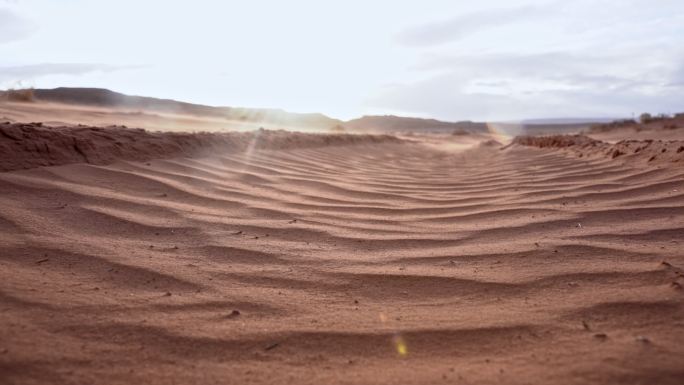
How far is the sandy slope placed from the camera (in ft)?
3.91

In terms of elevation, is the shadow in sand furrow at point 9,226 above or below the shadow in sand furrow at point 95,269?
above

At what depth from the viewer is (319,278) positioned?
5.88ft

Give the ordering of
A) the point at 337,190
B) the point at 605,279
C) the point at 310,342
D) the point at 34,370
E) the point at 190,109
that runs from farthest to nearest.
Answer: the point at 190,109 < the point at 337,190 < the point at 605,279 < the point at 310,342 < the point at 34,370

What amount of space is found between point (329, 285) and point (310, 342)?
41 centimetres

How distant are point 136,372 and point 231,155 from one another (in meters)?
3.37

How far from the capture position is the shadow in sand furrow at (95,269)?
165 cm

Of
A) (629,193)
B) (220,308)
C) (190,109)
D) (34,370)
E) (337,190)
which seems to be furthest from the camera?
(190,109)

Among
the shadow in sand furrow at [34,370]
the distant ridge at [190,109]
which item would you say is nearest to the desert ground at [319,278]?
the shadow in sand furrow at [34,370]

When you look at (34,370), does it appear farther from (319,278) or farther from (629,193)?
(629,193)

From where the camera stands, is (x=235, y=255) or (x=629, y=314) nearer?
(x=629, y=314)

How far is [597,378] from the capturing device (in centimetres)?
109

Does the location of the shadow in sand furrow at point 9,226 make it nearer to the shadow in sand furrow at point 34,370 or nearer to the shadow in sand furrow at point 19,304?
the shadow in sand furrow at point 19,304

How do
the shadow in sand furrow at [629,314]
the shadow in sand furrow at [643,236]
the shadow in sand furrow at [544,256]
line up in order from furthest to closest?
1. the shadow in sand furrow at [643,236]
2. the shadow in sand furrow at [544,256]
3. the shadow in sand furrow at [629,314]

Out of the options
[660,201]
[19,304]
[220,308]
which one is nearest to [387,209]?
[660,201]
